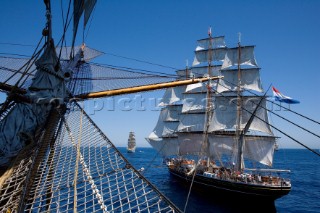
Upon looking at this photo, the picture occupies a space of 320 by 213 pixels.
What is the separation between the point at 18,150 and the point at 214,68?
47.9m

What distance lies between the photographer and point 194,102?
48094 millimetres

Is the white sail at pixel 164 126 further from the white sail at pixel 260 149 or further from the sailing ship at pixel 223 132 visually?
the white sail at pixel 260 149

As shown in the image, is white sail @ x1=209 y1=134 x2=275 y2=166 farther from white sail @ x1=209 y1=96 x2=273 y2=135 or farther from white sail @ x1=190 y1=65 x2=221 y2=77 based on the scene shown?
white sail @ x1=190 y1=65 x2=221 y2=77

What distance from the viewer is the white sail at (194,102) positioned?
4696cm

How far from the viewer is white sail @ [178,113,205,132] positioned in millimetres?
46500

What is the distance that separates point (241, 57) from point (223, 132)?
13.8 m

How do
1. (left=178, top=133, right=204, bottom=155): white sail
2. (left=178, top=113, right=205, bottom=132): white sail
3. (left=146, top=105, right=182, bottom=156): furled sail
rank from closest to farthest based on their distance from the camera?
(left=178, top=133, right=204, bottom=155): white sail
(left=178, top=113, right=205, bottom=132): white sail
(left=146, top=105, right=182, bottom=156): furled sail

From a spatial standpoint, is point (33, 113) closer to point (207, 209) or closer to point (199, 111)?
point (207, 209)

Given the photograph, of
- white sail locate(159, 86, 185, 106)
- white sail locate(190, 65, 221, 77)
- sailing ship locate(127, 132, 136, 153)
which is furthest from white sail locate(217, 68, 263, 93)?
sailing ship locate(127, 132, 136, 153)

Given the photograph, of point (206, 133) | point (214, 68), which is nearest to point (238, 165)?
point (206, 133)

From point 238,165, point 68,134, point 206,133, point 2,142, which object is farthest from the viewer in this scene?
point 206,133

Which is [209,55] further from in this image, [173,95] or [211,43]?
[173,95]

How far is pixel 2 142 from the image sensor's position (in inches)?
169

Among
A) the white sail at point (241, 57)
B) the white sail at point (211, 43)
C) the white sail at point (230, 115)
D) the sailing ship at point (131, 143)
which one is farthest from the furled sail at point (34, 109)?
the sailing ship at point (131, 143)
